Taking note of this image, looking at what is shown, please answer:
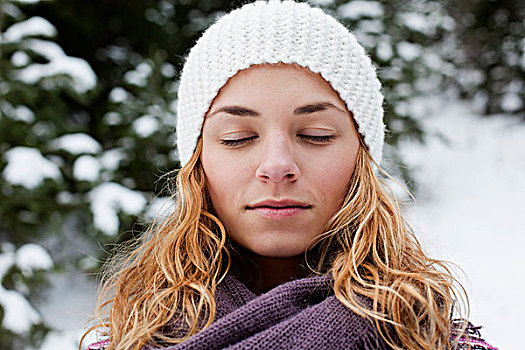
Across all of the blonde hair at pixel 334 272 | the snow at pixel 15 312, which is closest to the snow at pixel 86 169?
the snow at pixel 15 312

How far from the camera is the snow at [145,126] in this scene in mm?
3922

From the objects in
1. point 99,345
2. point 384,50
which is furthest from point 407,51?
point 99,345

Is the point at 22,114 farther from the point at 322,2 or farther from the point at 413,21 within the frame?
the point at 413,21

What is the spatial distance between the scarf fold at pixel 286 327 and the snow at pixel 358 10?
143 inches

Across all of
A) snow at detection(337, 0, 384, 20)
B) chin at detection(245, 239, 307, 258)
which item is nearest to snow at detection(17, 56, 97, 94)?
snow at detection(337, 0, 384, 20)

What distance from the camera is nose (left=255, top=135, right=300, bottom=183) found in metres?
1.41

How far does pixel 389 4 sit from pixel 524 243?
2.79 m

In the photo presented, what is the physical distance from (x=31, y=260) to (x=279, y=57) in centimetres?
276

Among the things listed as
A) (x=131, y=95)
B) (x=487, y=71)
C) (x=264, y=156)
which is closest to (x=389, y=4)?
(x=131, y=95)

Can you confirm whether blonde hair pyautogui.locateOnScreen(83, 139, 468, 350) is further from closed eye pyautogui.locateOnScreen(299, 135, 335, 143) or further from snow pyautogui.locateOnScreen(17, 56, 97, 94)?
snow pyautogui.locateOnScreen(17, 56, 97, 94)

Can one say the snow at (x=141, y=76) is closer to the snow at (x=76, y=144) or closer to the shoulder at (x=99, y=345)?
the snow at (x=76, y=144)

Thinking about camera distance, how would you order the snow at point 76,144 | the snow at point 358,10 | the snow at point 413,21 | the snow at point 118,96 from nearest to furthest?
the snow at point 76,144, the snow at point 118,96, the snow at point 358,10, the snow at point 413,21

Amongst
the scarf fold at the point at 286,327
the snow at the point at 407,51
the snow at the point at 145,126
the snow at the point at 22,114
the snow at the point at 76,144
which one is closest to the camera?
the scarf fold at the point at 286,327

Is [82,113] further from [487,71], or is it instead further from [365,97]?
[487,71]
